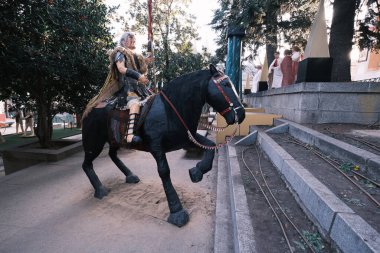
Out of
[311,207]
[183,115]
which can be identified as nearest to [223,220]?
[311,207]

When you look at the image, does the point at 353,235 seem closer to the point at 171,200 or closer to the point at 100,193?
the point at 171,200

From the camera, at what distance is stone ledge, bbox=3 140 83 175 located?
6918 mm

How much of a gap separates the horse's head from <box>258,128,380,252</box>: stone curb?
1.13 meters

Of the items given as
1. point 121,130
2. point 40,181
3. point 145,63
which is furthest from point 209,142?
point 40,181

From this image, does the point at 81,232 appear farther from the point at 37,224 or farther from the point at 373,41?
the point at 373,41

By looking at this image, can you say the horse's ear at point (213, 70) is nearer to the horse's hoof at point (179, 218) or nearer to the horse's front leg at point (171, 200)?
the horse's front leg at point (171, 200)

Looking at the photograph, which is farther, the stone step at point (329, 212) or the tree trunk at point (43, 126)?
the tree trunk at point (43, 126)

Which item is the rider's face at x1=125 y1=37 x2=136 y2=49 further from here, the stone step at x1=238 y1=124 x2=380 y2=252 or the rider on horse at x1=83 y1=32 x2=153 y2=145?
the stone step at x1=238 y1=124 x2=380 y2=252

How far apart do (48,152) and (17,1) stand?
4.14 meters

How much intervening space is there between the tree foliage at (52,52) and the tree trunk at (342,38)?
7370 mm

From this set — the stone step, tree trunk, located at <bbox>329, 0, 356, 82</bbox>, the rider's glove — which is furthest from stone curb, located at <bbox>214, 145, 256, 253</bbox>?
tree trunk, located at <bbox>329, 0, 356, 82</bbox>

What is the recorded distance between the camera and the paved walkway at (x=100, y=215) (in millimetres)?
2820

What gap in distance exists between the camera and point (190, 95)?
3127 millimetres

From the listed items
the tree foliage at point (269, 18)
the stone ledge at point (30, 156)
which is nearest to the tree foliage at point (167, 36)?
the tree foliage at point (269, 18)
